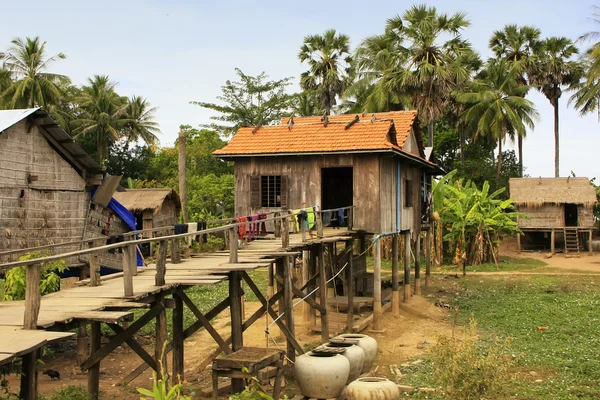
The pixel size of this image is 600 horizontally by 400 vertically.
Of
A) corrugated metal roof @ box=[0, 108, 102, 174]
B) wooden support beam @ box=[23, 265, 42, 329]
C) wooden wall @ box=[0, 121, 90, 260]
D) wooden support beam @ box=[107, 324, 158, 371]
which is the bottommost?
wooden support beam @ box=[107, 324, 158, 371]

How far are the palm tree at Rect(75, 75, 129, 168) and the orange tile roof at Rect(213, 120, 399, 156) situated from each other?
1138 inches

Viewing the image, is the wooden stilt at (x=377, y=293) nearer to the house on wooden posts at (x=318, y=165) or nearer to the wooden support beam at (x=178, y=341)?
the house on wooden posts at (x=318, y=165)

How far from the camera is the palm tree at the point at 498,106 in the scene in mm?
44094

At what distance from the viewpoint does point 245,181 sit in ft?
65.5

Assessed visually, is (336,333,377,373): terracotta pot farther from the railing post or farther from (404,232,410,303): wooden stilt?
(404,232,410,303): wooden stilt

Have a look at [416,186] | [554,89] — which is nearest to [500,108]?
[554,89]

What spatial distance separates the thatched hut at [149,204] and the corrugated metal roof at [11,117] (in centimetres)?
1759

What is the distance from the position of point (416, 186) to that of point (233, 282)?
542 inches

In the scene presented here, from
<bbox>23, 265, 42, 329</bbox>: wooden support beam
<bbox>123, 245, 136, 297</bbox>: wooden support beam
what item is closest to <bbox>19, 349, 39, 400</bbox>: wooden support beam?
<bbox>23, 265, 42, 329</bbox>: wooden support beam

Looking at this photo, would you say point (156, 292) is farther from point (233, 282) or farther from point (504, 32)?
point (504, 32)

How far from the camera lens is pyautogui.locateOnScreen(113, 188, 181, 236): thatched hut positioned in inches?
1316

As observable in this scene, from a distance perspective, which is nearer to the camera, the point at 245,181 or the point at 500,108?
the point at 245,181

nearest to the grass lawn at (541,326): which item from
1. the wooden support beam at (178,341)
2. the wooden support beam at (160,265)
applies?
the wooden support beam at (178,341)

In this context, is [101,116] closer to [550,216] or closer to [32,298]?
[550,216]
